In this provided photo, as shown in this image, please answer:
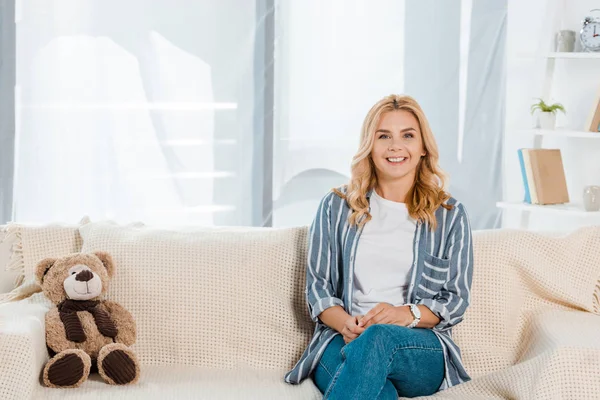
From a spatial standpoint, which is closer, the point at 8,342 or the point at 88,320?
the point at 8,342

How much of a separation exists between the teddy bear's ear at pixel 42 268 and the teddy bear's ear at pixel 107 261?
0.12 m

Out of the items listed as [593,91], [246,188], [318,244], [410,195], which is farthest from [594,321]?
[246,188]

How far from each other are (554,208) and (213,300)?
1.99 metres

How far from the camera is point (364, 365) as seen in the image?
180 centimetres

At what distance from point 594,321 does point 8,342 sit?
4.69ft

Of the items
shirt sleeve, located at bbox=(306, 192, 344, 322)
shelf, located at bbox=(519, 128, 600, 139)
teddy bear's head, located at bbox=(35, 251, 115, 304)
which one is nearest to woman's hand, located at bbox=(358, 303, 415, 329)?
shirt sleeve, located at bbox=(306, 192, 344, 322)

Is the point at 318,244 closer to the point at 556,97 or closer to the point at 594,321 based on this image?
the point at 594,321

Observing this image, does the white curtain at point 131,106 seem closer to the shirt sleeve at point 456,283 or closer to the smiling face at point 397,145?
the smiling face at point 397,145

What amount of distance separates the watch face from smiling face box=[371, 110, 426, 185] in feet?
5.87

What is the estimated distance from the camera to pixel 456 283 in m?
2.09

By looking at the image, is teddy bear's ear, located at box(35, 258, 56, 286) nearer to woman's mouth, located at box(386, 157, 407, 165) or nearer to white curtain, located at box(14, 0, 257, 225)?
woman's mouth, located at box(386, 157, 407, 165)

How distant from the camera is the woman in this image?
199cm

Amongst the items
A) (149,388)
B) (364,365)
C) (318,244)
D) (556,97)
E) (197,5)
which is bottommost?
(149,388)

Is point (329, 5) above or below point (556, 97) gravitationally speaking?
above
